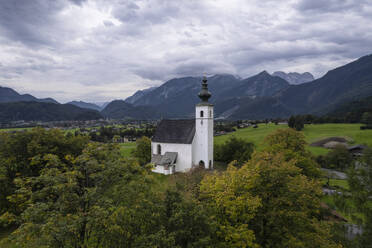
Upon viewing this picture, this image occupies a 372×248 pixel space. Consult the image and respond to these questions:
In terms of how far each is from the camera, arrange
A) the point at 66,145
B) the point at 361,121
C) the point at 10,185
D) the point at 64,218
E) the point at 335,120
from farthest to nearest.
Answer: the point at 335,120, the point at 361,121, the point at 66,145, the point at 10,185, the point at 64,218

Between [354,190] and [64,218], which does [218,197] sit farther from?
[64,218]

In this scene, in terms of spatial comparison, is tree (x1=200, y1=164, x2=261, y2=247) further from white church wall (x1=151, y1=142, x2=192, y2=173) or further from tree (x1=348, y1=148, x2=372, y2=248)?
white church wall (x1=151, y1=142, x2=192, y2=173)

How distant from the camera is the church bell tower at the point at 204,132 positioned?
41.9 metres

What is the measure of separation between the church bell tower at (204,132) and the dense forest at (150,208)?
2300 cm

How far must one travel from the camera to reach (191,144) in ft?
139

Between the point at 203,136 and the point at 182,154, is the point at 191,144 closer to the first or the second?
the point at 203,136

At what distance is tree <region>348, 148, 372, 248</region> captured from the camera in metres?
12.0

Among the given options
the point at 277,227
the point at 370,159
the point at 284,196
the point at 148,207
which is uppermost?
the point at 370,159

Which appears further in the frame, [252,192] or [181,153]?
[181,153]

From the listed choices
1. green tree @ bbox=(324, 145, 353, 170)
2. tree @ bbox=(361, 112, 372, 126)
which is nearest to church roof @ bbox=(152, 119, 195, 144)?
green tree @ bbox=(324, 145, 353, 170)

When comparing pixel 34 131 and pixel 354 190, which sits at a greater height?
pixel 34 131

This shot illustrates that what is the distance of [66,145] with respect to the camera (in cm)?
2517

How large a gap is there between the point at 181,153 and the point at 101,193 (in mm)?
31918

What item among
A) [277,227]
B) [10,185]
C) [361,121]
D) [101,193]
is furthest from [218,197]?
[361,121]
